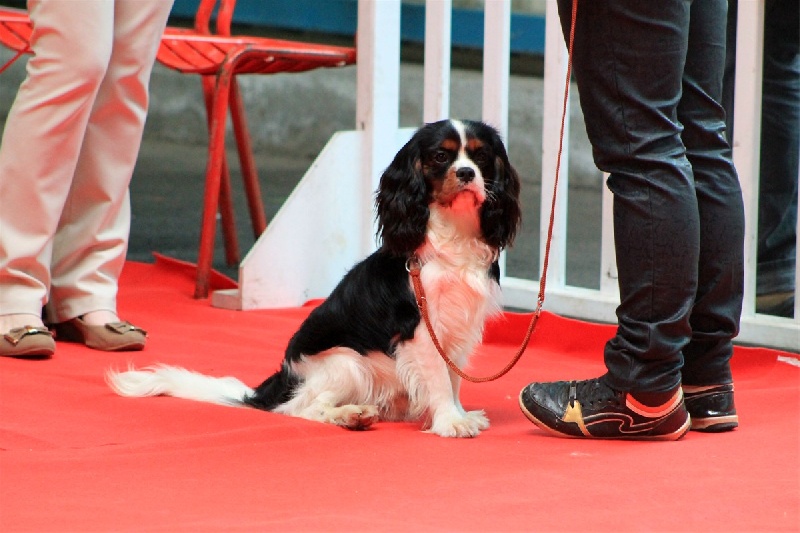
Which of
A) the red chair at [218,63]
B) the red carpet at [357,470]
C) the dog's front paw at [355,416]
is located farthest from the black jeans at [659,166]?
the red chair at [218,63]

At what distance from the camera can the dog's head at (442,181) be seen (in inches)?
101

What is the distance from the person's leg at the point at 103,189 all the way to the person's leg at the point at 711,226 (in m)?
1.59

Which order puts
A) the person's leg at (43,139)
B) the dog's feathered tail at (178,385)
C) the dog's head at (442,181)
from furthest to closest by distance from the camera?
the person's leg at (43,139) < the dog's feathered tail at (178,385) < the dog's head at (442,181)

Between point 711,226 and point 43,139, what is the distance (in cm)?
176

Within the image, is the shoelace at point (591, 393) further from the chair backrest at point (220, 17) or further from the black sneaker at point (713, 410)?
the chair backrest at point (220, 17)

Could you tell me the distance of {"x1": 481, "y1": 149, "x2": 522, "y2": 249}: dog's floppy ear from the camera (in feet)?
8.61

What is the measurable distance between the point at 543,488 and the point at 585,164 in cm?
643

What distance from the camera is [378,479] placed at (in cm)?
207

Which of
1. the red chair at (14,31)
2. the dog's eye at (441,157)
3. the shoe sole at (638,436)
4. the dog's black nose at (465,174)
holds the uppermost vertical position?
the red chair at (14,31)

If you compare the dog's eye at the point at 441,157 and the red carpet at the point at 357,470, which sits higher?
the dog's eye at the point at 441,157

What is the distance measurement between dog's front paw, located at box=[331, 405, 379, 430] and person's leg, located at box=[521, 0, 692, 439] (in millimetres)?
498

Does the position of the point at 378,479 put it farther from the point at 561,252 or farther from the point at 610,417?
the point at 561,252

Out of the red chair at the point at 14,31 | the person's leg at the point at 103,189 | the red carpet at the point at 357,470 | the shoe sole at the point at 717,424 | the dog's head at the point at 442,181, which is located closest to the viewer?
the red carpet at the point at 357,470

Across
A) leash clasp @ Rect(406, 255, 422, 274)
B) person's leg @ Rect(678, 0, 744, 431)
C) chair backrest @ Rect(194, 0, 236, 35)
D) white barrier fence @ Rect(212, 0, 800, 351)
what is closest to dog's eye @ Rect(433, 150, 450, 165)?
leash clasp @ Rect(406, 255, 422, 274)
